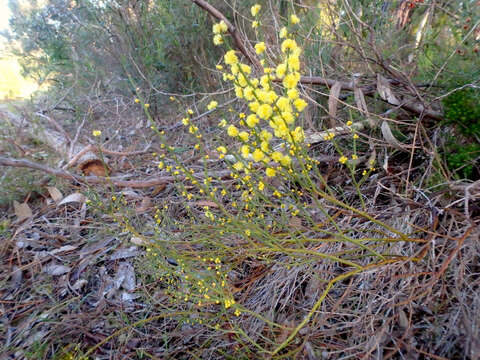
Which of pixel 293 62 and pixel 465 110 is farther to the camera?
pixel 465 110

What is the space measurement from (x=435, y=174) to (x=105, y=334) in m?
1.90

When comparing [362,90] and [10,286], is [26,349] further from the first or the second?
[362,90]

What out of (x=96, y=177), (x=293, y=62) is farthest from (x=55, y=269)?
(x=293, y=62)

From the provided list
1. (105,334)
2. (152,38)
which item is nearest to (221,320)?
(105,334)

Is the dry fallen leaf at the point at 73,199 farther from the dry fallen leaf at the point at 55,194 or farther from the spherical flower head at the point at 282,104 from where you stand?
the spherical flower head at the point at 282,104

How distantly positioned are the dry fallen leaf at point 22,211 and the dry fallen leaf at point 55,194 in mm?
190

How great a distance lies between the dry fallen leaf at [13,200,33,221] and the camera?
2.33m

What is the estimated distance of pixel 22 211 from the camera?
235cm

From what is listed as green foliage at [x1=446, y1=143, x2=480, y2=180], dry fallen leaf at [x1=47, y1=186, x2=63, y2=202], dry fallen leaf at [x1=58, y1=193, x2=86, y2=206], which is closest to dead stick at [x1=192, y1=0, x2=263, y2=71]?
green foliage at [x1=446, y1=143, x2=480, y2=180]

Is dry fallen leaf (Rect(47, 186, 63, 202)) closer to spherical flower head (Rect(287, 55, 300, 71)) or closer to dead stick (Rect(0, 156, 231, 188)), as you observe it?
dead stick (Rect(0, 156, 231, 188))

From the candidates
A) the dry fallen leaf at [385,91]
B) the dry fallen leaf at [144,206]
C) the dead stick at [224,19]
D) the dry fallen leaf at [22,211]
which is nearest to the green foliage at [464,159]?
the dry fallen leaf at [385,91]

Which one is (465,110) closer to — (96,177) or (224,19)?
(224,19)

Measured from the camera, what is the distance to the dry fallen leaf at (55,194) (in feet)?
8.02

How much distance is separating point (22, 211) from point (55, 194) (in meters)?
0.26
